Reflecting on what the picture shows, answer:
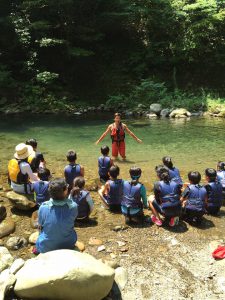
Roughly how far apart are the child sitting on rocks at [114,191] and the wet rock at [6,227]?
178cm

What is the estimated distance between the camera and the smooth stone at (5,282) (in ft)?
13.6

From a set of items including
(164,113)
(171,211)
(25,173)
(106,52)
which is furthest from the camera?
(106,52)

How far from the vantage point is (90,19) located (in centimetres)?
2253

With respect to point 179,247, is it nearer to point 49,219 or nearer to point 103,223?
point 103,223

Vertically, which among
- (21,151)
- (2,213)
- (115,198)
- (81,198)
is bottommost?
(2,213)

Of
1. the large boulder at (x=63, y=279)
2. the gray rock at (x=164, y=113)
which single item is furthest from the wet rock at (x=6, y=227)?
the gray rock at (x=164, y=113)

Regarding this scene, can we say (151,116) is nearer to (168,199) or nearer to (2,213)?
(168,199)

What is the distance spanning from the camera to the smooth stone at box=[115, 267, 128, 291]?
458cm

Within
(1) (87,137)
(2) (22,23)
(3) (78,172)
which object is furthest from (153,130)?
(2) (22,23)

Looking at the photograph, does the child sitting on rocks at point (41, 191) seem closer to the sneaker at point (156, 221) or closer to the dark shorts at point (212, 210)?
the sneaker at point (156, 221)

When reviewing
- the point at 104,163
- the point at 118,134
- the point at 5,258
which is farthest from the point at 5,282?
the point at 118,134

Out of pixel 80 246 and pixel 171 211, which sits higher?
pixel 171 211

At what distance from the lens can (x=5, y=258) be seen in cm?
495

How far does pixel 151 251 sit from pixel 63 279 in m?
1.76
